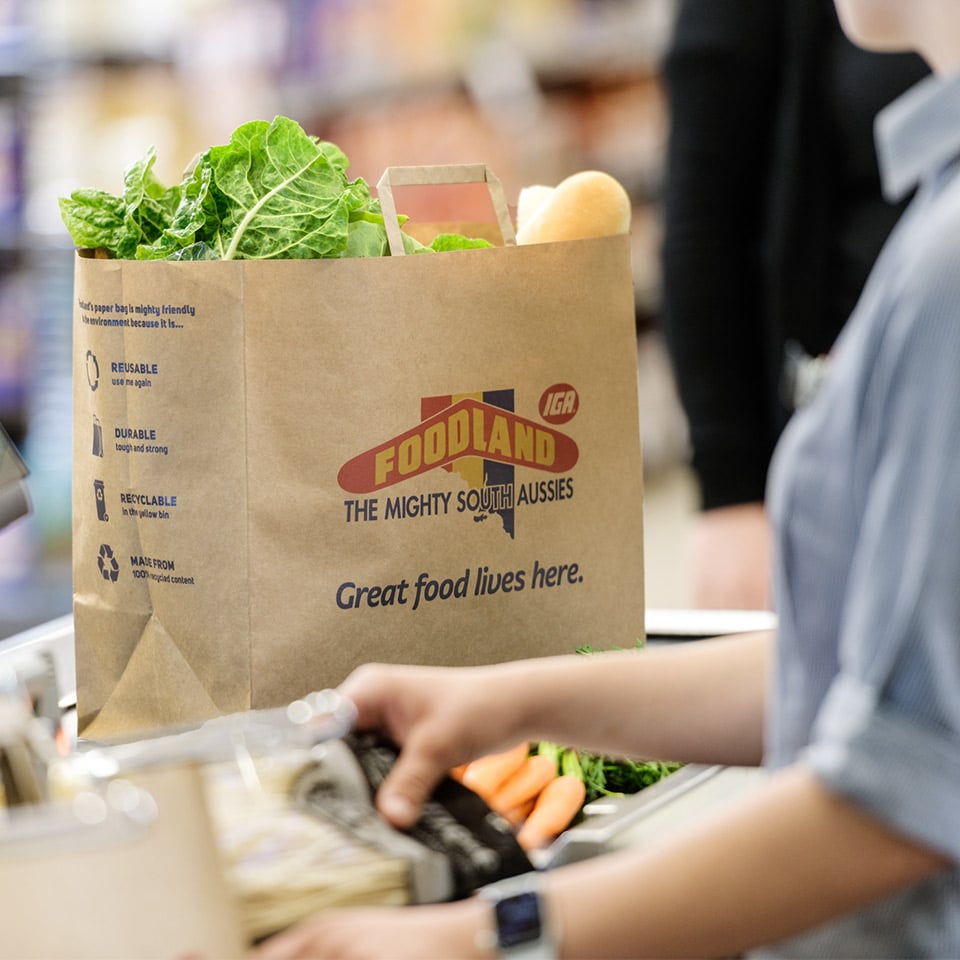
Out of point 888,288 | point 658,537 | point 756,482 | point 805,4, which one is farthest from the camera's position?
point 658,537

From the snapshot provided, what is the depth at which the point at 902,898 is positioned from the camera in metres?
0.64

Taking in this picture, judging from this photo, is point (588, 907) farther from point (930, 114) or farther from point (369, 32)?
point (369, 32)

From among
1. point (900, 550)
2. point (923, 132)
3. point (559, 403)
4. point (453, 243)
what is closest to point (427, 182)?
point (453, 243)

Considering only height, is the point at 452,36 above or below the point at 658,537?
above

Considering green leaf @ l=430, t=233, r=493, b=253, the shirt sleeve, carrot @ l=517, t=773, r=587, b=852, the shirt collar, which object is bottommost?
carrot @ l=517, t=773, r=587, b=852

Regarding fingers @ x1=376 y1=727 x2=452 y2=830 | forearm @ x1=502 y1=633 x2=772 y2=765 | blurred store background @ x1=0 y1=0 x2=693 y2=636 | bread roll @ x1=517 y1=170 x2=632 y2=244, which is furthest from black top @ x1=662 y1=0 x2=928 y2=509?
blurred store background @ x1=0 y1=0 x2=693 y2=636

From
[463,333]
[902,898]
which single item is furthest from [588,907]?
[463,333]

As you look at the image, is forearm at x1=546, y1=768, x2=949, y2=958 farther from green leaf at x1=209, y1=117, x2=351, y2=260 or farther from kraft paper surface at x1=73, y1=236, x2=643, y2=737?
green leaf at x1=209, y1=117, x2=351, y2=260

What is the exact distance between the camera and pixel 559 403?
3.70 feet

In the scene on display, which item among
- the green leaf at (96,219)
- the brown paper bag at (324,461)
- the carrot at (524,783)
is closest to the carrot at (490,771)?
the carrot at (524,783)

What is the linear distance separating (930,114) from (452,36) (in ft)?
11.9

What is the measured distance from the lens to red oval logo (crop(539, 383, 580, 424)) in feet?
3.68

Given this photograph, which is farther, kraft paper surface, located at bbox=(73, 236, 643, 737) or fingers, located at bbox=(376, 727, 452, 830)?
kraft paper surface, located at bbox=(73, 236, 643, 737)

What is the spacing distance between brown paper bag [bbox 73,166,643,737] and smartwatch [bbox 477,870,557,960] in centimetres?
45
